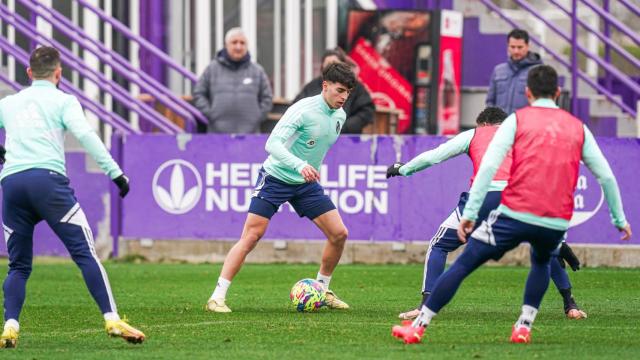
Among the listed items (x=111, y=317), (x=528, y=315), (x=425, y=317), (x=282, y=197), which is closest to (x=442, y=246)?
(x=282, y=197)

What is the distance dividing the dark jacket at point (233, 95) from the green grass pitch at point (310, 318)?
2.09 m

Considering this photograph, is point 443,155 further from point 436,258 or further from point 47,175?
point 47,175

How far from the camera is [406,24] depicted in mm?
20938

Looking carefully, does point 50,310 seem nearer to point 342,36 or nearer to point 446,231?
point 446,231

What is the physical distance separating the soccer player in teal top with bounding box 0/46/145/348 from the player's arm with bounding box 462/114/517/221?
6.84 ft

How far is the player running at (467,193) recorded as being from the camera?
33.9 ft

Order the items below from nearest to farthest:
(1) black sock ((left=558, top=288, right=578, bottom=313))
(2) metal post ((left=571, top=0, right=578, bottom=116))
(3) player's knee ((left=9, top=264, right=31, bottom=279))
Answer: (3) player's knee ((left=9, top=264, right=31, bottom=279)), (1) black sock ((left=558, top=288, right=578, bottom=313)), (2) metal post ((left=571, top=0, right=578, bottom=116))

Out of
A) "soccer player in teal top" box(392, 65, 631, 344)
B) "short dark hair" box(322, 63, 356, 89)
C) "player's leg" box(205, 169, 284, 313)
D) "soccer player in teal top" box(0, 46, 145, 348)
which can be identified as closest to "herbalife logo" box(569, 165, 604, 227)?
"player's leg" box(205, 169, 284, 313)

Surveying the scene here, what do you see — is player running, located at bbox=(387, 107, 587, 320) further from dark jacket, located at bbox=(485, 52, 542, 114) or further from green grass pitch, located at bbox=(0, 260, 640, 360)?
dark jacket, located at bbox=(485, 52, 542, 114)

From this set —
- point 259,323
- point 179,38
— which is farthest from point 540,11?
point 259,323

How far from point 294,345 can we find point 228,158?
747cm

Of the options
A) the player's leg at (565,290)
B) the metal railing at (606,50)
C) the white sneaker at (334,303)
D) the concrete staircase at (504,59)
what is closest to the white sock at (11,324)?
the white sneaker at (334,303)

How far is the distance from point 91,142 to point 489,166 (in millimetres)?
2405

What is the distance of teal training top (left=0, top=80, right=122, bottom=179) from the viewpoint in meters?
8.93
